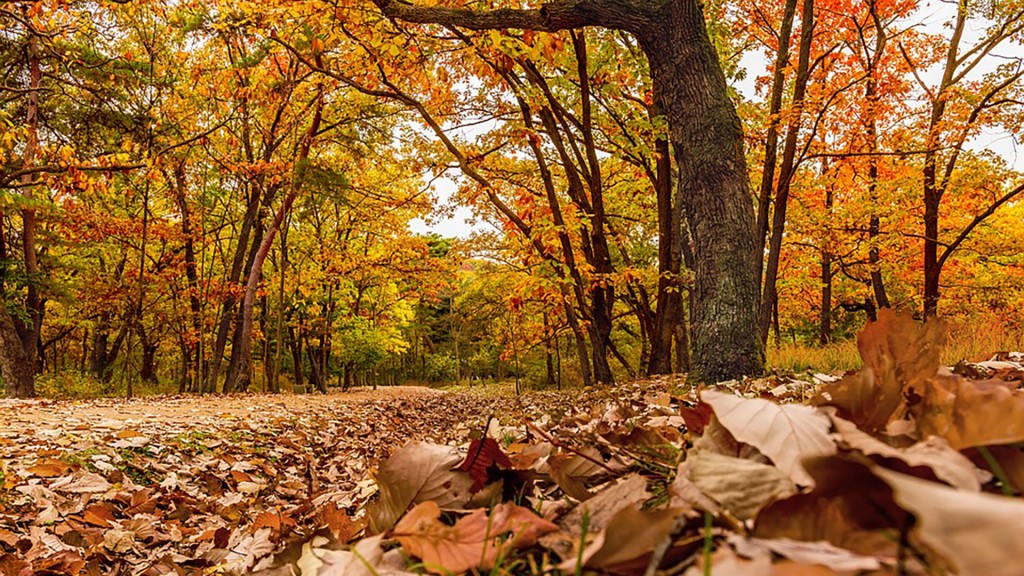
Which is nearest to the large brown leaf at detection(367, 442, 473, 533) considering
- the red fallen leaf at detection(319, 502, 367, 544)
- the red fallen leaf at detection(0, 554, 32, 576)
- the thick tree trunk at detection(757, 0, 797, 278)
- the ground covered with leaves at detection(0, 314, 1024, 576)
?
the ground covered with leaves at detection(0, 314, 1024, 576)

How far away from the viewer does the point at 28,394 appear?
9602 mm

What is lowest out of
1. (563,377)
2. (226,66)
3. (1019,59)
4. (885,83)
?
(563,377)

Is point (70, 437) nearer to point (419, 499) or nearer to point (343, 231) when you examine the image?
point (419, 499)

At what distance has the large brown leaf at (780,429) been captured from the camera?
22.8 inches

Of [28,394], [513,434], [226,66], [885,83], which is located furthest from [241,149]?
[885,83]

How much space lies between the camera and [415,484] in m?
0.86

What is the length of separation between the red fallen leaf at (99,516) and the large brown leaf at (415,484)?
91.0 inches

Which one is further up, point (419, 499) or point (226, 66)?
point (226, 66)

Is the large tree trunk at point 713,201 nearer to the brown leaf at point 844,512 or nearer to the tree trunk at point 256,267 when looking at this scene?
the brown leaf at point 844,512

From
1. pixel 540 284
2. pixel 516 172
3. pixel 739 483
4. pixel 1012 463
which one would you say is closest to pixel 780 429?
pixel 739 483

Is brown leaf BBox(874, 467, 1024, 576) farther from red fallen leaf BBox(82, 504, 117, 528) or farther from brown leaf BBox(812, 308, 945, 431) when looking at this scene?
red fallen leaf BBox(82, 504, 117, 528)

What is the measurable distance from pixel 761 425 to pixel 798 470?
2.9 inches

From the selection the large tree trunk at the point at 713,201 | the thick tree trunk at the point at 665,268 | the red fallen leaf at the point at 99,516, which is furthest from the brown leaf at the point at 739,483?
the thick tree trunk at the point at 665,268

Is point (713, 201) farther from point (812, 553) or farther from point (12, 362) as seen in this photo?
point (12, 362)
